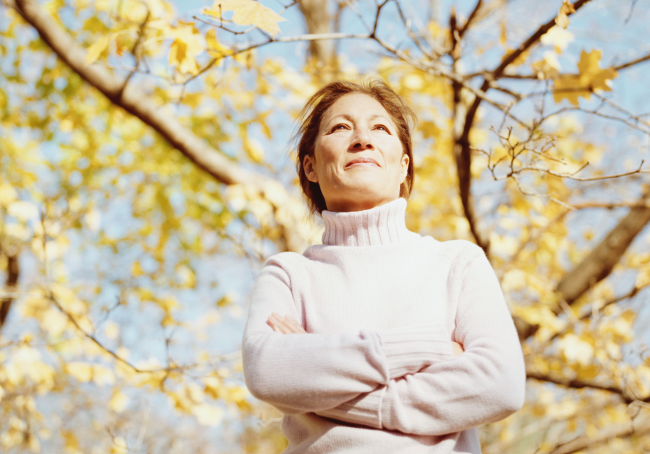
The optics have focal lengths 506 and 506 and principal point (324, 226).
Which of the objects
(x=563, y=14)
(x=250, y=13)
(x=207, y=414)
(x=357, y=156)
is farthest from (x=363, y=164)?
(x=207, y=414)

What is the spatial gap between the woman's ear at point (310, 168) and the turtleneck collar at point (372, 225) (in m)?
0.20

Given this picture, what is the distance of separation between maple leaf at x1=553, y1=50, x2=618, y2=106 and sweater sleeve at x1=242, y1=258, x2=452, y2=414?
3.92ft

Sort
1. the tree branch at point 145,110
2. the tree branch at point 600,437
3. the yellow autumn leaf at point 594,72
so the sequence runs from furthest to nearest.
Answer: the tree branch at point 145,110
the tree branch at point 600,437
the yellow autumn leaf at point 594,72

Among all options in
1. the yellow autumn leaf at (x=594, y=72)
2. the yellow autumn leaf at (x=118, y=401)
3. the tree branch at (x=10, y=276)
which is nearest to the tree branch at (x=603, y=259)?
the yellow autumn leaf at (x=594, y=72)

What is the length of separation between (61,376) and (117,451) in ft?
7.18

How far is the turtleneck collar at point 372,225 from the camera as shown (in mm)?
1351

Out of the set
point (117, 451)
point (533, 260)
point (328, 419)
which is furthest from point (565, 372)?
point (328, 419)

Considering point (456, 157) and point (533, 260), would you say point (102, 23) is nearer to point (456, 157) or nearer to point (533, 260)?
point (456, 157)

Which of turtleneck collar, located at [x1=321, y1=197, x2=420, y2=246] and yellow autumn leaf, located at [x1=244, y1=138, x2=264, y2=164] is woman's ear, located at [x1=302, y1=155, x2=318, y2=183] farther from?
yellow autumn leaf, located at [x1=244, y1=138, x2=264, y2=164]

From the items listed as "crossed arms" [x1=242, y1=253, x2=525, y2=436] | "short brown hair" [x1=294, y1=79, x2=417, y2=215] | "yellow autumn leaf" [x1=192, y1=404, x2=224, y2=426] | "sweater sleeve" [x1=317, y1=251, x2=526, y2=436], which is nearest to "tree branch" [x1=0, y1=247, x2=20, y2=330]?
"yellow autumn leaf" [x1=192, y1=404, x2=224, y2=426]

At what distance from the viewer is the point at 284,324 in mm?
1185

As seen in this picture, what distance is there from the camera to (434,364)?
3.65 feet

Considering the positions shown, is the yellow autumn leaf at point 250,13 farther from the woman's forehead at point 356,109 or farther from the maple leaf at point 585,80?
the maple leaf at point 585,80

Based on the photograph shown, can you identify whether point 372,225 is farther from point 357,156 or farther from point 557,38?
point 557,38
